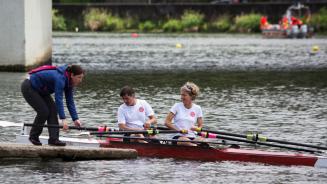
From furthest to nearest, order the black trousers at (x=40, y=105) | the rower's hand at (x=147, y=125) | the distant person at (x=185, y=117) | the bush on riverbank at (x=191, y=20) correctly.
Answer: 1. the bush on riverbank at (x=191, y=20)
2. the rower's hand at (x=147, y=125)
3. the distant person at (x=185, y=117)
4. the black trousers at (x=40, y=105)

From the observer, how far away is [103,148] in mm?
19641

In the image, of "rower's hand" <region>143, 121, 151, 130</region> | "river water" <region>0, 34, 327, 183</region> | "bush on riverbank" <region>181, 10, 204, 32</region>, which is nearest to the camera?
"river water" <region>0, 34, 327, 183</region>

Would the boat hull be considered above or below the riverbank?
above

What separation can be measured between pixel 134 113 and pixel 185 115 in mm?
945

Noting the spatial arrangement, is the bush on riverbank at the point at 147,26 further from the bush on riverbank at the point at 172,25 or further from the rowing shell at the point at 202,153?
the rowing shell at the point at 202,153

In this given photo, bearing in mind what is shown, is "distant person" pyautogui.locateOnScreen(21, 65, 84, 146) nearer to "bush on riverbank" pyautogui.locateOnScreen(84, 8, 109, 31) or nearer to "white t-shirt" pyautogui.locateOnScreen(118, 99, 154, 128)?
"white t-shirt" pyautogui.locateOnScreen(118, 99, 154, 128)

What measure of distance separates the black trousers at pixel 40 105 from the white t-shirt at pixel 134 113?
132 centimetres

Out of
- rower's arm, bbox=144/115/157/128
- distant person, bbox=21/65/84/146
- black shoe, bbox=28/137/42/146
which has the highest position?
distant person, bbox=21/65/84/146

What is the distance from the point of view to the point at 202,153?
65.7 ft

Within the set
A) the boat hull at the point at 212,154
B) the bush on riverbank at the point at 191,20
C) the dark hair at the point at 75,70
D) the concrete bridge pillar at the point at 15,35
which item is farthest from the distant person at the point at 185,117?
the bush on riverbank at the point at 191,20

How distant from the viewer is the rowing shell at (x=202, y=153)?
19.6 metres

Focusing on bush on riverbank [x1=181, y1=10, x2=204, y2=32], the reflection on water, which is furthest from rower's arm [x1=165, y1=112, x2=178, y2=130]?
bush on riverbank [x1=181, y1=10, x2=204, y2=32]

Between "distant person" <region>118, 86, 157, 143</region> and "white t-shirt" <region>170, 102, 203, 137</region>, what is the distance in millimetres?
475

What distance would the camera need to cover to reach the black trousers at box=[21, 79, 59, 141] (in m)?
19.0
